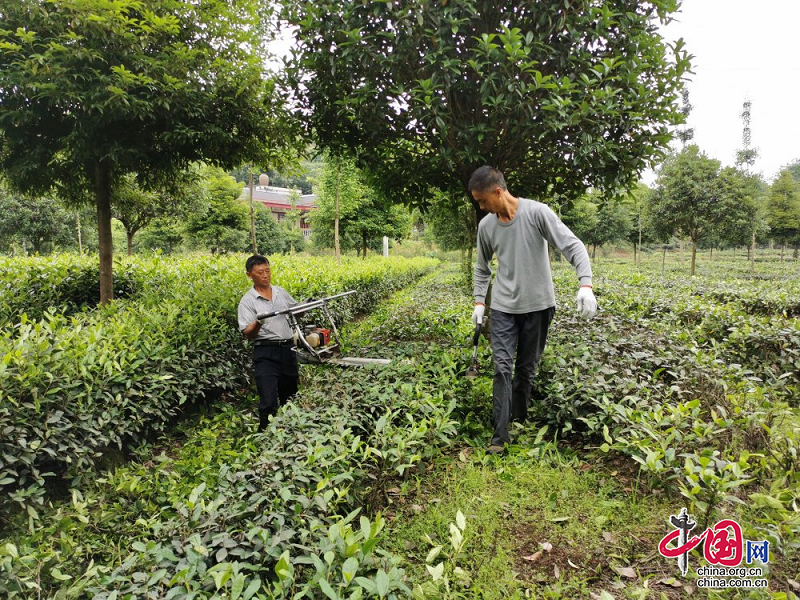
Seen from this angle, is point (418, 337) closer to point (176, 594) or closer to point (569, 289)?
point (176, 594)

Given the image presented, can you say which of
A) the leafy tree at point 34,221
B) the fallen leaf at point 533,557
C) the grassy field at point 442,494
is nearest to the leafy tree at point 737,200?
the grassy field at point 442,494

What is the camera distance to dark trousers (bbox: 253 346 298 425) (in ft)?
Result: 11.8

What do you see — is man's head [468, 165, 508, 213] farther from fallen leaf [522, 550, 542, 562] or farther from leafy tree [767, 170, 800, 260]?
leafy tree [767, 170, 800, 260]

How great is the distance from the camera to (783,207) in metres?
23.1

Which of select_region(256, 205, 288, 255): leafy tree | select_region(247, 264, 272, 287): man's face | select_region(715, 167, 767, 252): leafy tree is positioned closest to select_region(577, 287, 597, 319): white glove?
select_region(247, 264, 272, 287): man's face

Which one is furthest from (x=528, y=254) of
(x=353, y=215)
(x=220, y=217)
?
(x=220, y=217)

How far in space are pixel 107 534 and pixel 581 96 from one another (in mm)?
4479

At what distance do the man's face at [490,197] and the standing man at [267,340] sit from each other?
1864 mm

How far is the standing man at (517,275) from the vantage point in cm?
296

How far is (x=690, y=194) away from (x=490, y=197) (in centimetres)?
1685

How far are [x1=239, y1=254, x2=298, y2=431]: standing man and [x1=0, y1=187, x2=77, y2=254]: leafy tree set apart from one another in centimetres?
1853

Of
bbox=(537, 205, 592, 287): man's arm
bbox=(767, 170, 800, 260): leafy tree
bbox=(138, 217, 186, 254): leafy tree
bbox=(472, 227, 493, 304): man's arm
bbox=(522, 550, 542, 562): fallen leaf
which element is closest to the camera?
bbox=(522, 550, 542, 562): fallen leaf

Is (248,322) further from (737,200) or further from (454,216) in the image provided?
(737,200)

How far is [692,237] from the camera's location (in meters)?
17.0
